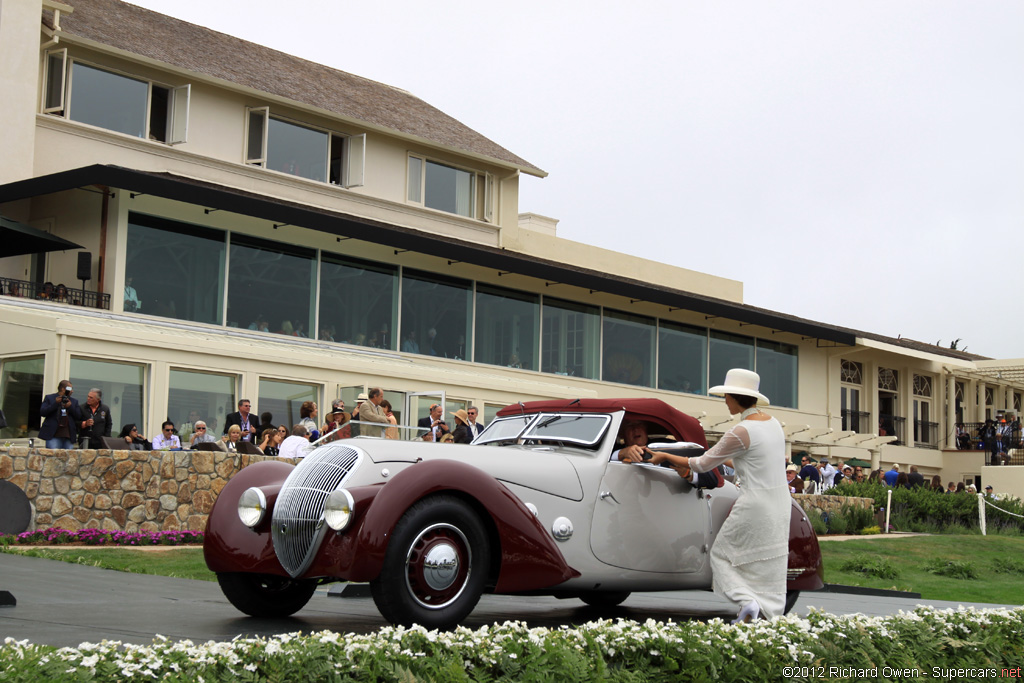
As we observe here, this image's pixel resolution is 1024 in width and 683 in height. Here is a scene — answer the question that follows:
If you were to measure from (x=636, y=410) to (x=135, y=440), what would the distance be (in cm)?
1117

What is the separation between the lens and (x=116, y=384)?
1888 centimetres

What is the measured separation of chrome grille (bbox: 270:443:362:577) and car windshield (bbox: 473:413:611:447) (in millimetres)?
1761

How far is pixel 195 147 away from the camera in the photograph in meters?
24.5

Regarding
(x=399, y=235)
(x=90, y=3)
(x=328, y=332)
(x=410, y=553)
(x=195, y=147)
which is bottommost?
(x=410, y=553)

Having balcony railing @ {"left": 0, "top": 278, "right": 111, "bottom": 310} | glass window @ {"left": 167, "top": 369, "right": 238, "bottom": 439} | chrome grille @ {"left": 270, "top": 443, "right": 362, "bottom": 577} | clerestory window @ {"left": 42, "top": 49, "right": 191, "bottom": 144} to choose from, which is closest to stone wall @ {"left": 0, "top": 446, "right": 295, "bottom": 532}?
glass window @ {"left": 167, "top": 369, "right": 238, "bottom": 439}

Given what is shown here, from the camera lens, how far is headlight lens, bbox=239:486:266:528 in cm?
736

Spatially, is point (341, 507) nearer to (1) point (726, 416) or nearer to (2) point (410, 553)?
(2) point (410, 553)

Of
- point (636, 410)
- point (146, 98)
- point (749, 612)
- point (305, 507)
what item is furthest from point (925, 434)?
point (305, 507)

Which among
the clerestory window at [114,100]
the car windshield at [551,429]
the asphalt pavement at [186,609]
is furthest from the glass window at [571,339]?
the car windshield at [551,429]

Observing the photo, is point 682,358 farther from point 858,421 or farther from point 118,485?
point 118,485

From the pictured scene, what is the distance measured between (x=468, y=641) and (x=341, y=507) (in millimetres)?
1767

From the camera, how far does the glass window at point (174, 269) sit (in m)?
20.9

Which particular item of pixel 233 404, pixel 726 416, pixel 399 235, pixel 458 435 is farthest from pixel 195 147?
pixel 726 416

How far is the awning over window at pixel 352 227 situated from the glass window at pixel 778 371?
47.4 inches
